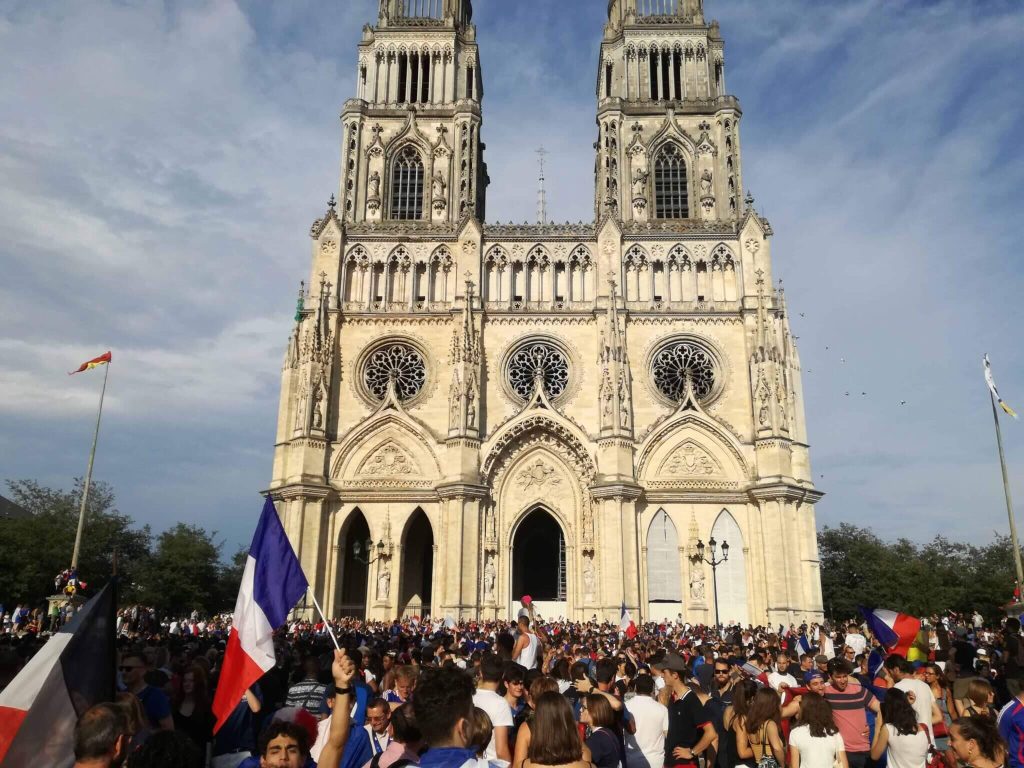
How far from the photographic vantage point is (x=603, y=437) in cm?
3588

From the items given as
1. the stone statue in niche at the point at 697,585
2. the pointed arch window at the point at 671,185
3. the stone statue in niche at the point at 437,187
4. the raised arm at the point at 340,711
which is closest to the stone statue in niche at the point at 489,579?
the stone statue in niche at the point at 697,585

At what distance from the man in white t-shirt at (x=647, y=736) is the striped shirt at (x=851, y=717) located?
5.56ft

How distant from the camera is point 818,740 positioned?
639 centimetres

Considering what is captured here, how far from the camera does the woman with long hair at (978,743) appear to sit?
529cm

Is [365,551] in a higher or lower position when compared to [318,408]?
lower

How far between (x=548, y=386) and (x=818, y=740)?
3214 cm

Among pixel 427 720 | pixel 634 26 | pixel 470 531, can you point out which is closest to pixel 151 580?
pixel 470 531

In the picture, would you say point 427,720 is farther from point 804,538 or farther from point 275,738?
point 804,538

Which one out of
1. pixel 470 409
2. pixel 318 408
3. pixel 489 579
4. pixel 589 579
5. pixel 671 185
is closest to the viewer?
pixel 489 579

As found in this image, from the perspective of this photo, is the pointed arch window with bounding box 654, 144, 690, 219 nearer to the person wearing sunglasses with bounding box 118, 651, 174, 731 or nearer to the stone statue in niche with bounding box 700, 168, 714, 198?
the stone statue in niche with bounding box 700, 168, 714, 198

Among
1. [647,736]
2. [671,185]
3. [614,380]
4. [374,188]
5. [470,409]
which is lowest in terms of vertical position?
[647,736]

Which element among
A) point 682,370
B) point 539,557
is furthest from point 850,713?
point 539,557

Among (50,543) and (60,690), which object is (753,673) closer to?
(60,690)

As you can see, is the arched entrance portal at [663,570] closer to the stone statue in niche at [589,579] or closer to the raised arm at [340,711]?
the stone statue in niche at [589,579]
